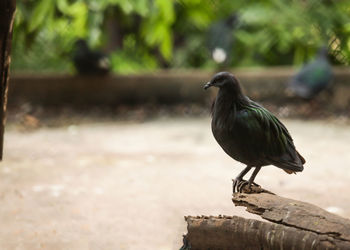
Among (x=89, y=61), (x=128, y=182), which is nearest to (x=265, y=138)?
(x=128, y=182)

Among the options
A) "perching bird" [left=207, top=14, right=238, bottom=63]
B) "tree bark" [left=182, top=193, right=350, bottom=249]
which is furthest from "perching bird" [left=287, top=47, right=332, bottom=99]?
"tree bark" [left=182, top=193, right=350, bottom=249]

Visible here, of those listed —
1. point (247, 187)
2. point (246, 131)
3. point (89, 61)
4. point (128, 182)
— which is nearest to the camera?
point (246, 131)

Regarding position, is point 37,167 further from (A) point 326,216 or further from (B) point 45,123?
(A) point 326,216

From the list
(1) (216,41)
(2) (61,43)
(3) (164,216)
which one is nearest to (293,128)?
(1) (216,41)

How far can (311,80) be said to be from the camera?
19.3 feet

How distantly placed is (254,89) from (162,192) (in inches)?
148

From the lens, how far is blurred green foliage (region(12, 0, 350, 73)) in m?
6.33

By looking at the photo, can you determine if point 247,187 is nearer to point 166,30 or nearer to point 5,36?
point 5,36

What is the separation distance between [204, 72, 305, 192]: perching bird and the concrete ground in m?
0.78

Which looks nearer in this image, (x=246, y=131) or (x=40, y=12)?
(x=246, y=131)

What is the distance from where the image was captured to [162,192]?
3254 mm

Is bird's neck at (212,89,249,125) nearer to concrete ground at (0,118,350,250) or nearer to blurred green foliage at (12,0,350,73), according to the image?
concrete ground at (0,118,350,250)

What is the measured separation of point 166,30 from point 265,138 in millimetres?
5739

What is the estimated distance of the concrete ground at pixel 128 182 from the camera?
2445 mm
